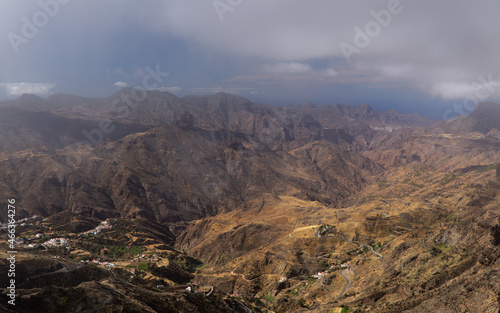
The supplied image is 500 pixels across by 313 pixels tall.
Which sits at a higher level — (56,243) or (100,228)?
(56,243)

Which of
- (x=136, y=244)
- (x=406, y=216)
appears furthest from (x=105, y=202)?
(x=406, y=216)

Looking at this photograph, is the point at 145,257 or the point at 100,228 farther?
the point at 100,228

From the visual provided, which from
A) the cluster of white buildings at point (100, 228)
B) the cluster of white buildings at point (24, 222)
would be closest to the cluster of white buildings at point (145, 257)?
the cluster of white buildings at point (100, 228)

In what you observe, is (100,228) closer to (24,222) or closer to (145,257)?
(24,222)

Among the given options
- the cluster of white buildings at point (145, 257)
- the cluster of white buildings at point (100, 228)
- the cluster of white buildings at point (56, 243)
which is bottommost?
the cluster of white buildings at point (100, 228)

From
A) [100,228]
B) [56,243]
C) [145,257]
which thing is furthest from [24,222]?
[145,257]

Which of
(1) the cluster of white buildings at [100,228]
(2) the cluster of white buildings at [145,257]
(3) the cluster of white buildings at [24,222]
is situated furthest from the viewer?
(1) the cluster of white buildings at [100,228]

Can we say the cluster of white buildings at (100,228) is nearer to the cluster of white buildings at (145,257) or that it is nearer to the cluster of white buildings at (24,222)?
the cluster of white buildings at (24,222)

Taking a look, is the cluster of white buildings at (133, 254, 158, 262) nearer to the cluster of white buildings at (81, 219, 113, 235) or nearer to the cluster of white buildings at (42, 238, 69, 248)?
the cluster of white buildings at (42, 238, 69, 248)

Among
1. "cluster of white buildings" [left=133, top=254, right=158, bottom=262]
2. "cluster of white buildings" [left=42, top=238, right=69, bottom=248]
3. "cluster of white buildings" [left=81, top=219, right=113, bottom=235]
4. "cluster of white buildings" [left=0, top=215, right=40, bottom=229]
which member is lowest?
"cluster of white buildings" [left=81, top=219, right=113, bottom=235]

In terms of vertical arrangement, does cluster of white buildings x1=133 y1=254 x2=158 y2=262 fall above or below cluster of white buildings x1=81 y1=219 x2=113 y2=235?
above

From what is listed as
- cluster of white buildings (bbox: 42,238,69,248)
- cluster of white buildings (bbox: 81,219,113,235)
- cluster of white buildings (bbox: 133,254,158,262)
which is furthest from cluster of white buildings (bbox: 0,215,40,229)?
cluster of white buildings (bbox: 133,254,158,262)
